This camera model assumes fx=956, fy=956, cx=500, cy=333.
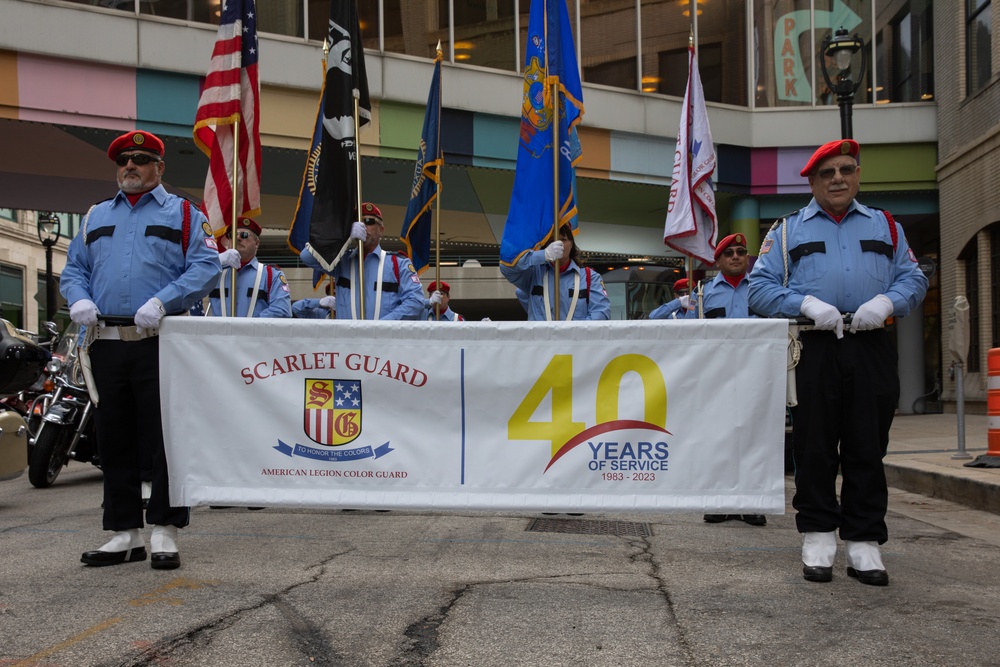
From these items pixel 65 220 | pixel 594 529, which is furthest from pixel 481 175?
pixel 65 220

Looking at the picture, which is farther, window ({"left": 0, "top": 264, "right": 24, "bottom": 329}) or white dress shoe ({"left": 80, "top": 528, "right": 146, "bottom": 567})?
window ({"left": 0, "top": 264, "right": 24, "bottom": 329})

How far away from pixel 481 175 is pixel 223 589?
606 inches

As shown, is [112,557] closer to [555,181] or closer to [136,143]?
[136,143]

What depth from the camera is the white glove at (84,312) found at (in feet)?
15.9

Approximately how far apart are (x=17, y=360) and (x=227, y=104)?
2.60 metres

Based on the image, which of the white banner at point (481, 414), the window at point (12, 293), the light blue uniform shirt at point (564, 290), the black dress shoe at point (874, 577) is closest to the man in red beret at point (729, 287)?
the light blue uniform shirt at point (564, 290)

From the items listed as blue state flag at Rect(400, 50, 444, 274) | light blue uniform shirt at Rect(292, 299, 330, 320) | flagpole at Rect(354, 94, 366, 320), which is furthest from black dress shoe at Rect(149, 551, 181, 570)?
light blue uniform shirt at Rect(292, 299, 330, 320)

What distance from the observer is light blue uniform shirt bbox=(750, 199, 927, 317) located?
4.85 meters

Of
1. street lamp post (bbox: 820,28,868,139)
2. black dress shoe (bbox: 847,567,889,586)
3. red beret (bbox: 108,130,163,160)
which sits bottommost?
black dress shoe (bbox: 847,567,889,586)

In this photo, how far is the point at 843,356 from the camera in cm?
479

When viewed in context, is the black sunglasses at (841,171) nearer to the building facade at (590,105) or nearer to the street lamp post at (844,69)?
the street lamp post at (844,69)

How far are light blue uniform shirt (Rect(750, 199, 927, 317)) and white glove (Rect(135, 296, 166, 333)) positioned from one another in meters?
3.11

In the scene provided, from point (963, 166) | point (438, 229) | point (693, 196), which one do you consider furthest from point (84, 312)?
point (963, 166)

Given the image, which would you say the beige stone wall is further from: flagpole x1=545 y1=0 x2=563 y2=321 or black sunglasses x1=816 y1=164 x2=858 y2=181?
black sunglasses x1=816 y1=164 x2=858 y2=181
